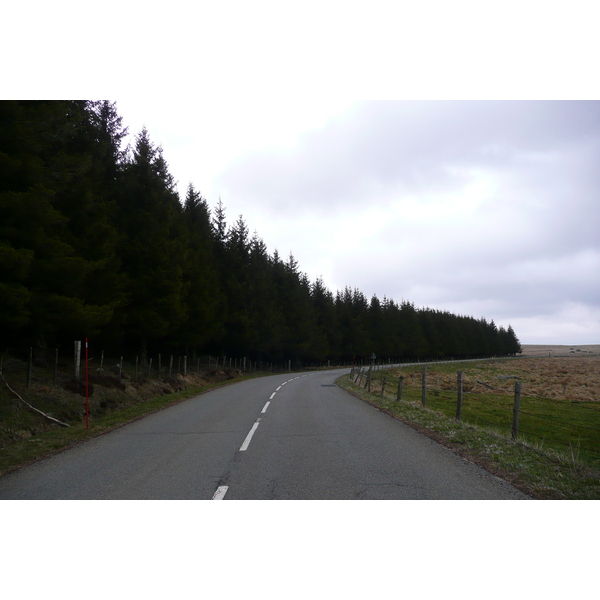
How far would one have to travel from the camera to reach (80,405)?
46.7ft

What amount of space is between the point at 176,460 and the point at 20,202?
945 cm

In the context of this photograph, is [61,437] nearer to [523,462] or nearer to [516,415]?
[523,462]

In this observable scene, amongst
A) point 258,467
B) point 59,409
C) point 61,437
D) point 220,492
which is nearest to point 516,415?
point 258,467

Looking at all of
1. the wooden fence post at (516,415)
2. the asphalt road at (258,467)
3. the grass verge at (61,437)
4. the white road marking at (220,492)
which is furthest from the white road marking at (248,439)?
the wooden fence post at (516,415)

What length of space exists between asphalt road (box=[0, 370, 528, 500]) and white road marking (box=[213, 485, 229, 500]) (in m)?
0.01

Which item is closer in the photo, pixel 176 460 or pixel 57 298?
pixel 176 460

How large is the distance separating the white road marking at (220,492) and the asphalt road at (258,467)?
0.01 m

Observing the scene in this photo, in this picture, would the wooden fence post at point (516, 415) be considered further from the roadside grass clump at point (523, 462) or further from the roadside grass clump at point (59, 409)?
the roadside grass clump at point (59, 409)

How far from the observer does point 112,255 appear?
21359mm

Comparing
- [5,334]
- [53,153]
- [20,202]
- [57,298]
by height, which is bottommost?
[5,334]

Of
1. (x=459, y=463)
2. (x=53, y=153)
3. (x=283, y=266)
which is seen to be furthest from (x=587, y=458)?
(x=283, y=266)

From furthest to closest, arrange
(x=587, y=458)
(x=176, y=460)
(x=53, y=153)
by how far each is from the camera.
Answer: (x=53, y=153), (x=587, y=458), (x=176, y=460)

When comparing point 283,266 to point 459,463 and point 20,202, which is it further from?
point 459,463

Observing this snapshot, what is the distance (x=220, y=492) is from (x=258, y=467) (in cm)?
145
